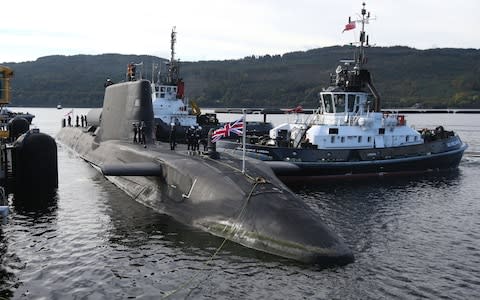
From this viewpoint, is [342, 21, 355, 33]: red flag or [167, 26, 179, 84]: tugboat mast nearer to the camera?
[342, 21, 355, 33]: red flag

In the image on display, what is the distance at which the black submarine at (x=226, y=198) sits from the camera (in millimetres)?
15594

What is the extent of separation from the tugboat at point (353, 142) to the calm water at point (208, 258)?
7.94 meters

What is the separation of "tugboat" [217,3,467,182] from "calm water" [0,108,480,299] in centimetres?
794

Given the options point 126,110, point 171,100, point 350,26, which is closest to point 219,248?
point 126,110

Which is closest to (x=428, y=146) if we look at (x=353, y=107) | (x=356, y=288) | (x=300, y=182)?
(x=353, y=107)

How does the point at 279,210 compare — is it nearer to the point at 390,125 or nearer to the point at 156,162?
the point at 156,162

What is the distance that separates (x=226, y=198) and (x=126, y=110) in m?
14.6

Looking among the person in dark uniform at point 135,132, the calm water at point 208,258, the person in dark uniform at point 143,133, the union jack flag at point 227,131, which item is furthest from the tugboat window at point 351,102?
the union jack flag at point 227,131

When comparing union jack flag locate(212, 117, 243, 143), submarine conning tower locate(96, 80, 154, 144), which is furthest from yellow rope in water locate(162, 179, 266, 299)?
submarine conning tower locate(96, 80, 154, 144)

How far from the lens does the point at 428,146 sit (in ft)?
126

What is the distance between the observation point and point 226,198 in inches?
707

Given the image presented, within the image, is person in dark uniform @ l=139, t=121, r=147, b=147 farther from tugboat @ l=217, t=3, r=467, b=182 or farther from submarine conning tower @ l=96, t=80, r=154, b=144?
tugboat @ l=217, t=3, r=467, b=182

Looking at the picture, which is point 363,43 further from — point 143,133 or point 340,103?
point 143,133

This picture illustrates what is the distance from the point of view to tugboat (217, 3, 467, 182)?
34000mm
